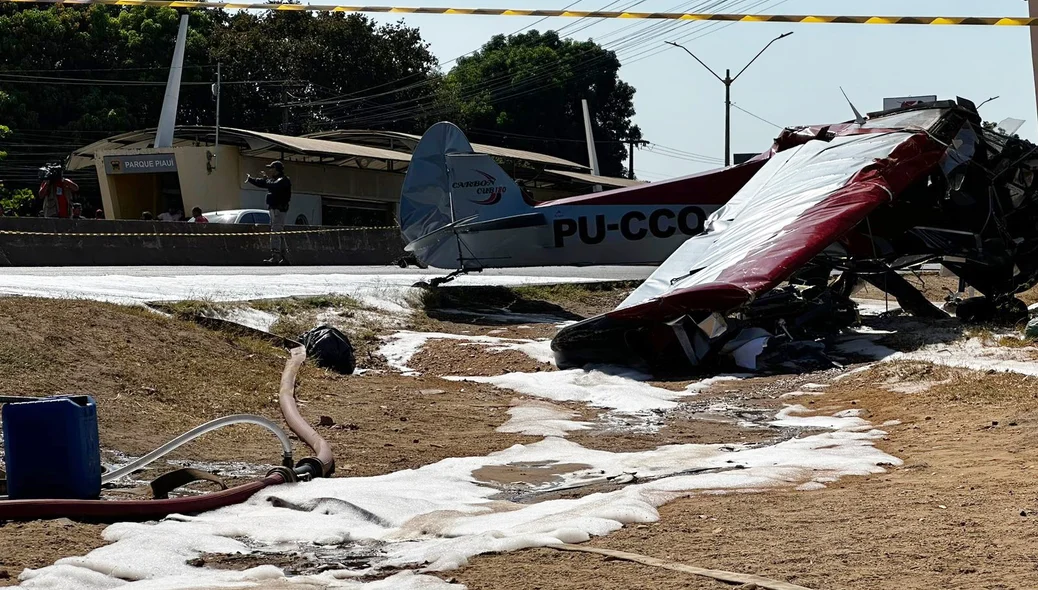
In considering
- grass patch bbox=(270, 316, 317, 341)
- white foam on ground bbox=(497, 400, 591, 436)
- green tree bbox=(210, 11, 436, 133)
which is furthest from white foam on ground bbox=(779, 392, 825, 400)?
green tree bbox=(210, 11, 436, 133)

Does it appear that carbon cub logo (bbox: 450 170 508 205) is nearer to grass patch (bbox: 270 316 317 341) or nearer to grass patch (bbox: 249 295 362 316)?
grass patch (bbox: 249 295 362 316)

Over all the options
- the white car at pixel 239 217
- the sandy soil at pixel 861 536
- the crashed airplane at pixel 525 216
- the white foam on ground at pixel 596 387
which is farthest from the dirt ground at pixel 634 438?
the white car at pixel 239 217

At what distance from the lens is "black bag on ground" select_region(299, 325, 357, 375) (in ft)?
39.5

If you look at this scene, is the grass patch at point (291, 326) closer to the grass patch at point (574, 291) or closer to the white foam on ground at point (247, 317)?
the white foam on ground at point (247, 317)

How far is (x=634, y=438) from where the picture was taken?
28.4 feet

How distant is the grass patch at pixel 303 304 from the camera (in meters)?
14.4

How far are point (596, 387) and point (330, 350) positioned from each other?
2.76 metres

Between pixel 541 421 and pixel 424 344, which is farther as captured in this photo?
pixel 424 344

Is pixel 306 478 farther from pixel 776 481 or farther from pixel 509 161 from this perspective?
pixel 509 161

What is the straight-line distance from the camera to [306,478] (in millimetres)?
6594

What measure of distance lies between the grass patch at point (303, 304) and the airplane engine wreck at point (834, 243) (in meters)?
3.67

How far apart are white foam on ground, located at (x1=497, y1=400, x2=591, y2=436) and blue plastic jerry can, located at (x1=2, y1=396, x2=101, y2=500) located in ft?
12.4

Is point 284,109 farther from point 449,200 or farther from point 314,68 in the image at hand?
point 449,200

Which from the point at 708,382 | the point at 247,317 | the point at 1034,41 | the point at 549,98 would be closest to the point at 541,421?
the point at 708,382
